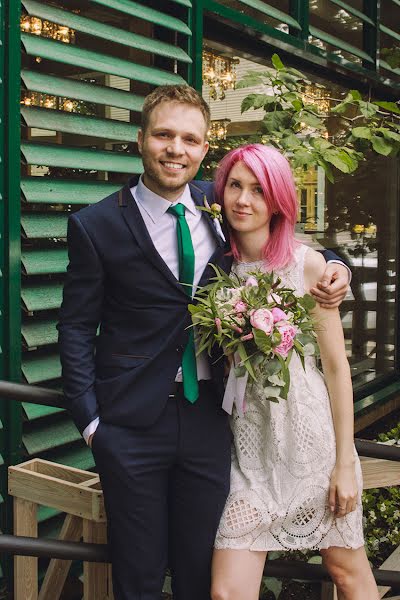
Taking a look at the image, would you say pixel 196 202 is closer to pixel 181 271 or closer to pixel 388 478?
pixel 181 271

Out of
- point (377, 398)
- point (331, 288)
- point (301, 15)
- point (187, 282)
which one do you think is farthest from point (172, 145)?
point (377, 398)

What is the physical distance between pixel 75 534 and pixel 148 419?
0.77 metres

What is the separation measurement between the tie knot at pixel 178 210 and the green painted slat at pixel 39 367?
3.98 ft

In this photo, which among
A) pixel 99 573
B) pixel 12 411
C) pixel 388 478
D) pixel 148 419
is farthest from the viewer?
pixel 12 411

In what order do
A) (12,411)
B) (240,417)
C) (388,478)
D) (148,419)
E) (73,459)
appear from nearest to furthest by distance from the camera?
(148,419) → (240,417) → (388,478) → (12,411) → (73,459)

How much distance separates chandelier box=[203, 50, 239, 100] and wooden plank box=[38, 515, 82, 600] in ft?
9.42

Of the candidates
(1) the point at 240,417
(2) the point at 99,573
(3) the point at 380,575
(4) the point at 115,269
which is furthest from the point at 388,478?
(4) the point at 115,269

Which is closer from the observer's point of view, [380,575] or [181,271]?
[181,271]

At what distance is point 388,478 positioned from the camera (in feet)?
9.76

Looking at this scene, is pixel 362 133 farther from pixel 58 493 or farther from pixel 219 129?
pixel 58 493

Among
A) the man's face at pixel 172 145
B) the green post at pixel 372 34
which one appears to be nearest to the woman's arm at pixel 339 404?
the man's face at pixel 172 145

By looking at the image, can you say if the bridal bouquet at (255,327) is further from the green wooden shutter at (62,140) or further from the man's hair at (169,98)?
the green wooden shutter at (62,140)

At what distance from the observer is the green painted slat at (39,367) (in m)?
3.32

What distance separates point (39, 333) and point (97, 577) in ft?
3.43
